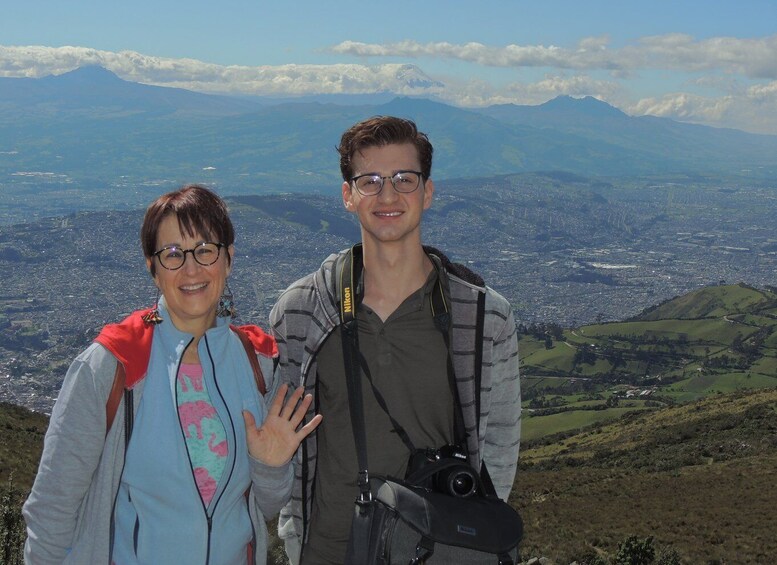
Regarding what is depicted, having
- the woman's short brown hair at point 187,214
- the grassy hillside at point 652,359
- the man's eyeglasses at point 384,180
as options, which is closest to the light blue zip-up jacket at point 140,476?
the woman's short brown hair at point 187,214

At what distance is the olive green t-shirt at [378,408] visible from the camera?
13.8 ft

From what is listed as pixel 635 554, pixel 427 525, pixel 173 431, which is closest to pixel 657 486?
pixel 635 554

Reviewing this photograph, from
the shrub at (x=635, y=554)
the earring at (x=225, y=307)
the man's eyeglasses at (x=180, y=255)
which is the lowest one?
the shrub at (x=635, y=554)

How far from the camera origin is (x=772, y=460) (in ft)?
97.3

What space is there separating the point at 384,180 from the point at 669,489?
80.2 ft

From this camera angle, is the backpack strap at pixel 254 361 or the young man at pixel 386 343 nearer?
the backpack strap at pixel 254 361

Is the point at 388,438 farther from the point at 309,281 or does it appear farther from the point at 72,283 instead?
the point at 72,283

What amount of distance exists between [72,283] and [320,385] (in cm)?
21177

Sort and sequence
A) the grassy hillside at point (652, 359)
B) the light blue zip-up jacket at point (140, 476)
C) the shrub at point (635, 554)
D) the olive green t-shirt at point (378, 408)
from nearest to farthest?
the light blue zip-up jacket at point (140, 476), the olive green t-shirt at point (378, 408), the shrub at point (635, 554), the grassy hillside at point (652, 359)

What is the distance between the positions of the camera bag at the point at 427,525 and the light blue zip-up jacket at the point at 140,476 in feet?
1.94

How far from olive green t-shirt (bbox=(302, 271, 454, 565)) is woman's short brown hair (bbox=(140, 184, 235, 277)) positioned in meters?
0.95

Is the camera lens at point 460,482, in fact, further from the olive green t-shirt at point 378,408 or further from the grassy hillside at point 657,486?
the grassy hillside at point 657,486

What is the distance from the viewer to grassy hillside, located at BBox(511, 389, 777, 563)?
1712cm

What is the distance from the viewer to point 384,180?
14.8ft
